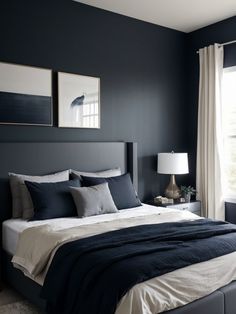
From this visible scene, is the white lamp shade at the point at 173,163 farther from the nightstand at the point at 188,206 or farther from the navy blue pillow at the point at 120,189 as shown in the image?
the navy blue pillow at the point at 120,189

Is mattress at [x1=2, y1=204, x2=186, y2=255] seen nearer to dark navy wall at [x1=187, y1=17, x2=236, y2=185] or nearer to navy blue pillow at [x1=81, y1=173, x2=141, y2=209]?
navy blue pillow at [x1=81, y1=173, x2=141, y2=209]

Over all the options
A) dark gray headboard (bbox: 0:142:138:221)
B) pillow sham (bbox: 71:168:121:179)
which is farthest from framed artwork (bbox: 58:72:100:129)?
pillow sham (bbox: 71:168:121:179)

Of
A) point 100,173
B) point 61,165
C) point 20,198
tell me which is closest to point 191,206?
point 100,173

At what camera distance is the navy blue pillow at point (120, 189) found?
3756 mm

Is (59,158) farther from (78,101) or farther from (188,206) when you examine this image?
(188,206)

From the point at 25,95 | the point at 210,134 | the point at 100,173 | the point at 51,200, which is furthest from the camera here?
the point at 210,134

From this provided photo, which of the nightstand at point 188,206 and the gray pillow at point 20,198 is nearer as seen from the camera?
the gray pillow at point 20,198

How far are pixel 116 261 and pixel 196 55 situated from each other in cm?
377

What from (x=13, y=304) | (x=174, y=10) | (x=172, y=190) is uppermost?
(x=174, y=10)

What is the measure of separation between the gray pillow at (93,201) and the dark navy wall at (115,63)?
2.61 feet

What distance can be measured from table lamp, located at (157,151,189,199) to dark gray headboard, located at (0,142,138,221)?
0.39m

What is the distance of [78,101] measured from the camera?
407 centimetres

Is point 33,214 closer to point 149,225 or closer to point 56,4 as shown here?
point 149,225

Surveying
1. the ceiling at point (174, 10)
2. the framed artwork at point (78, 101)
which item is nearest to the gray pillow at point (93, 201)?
the framed artwork at point (78, 101)
